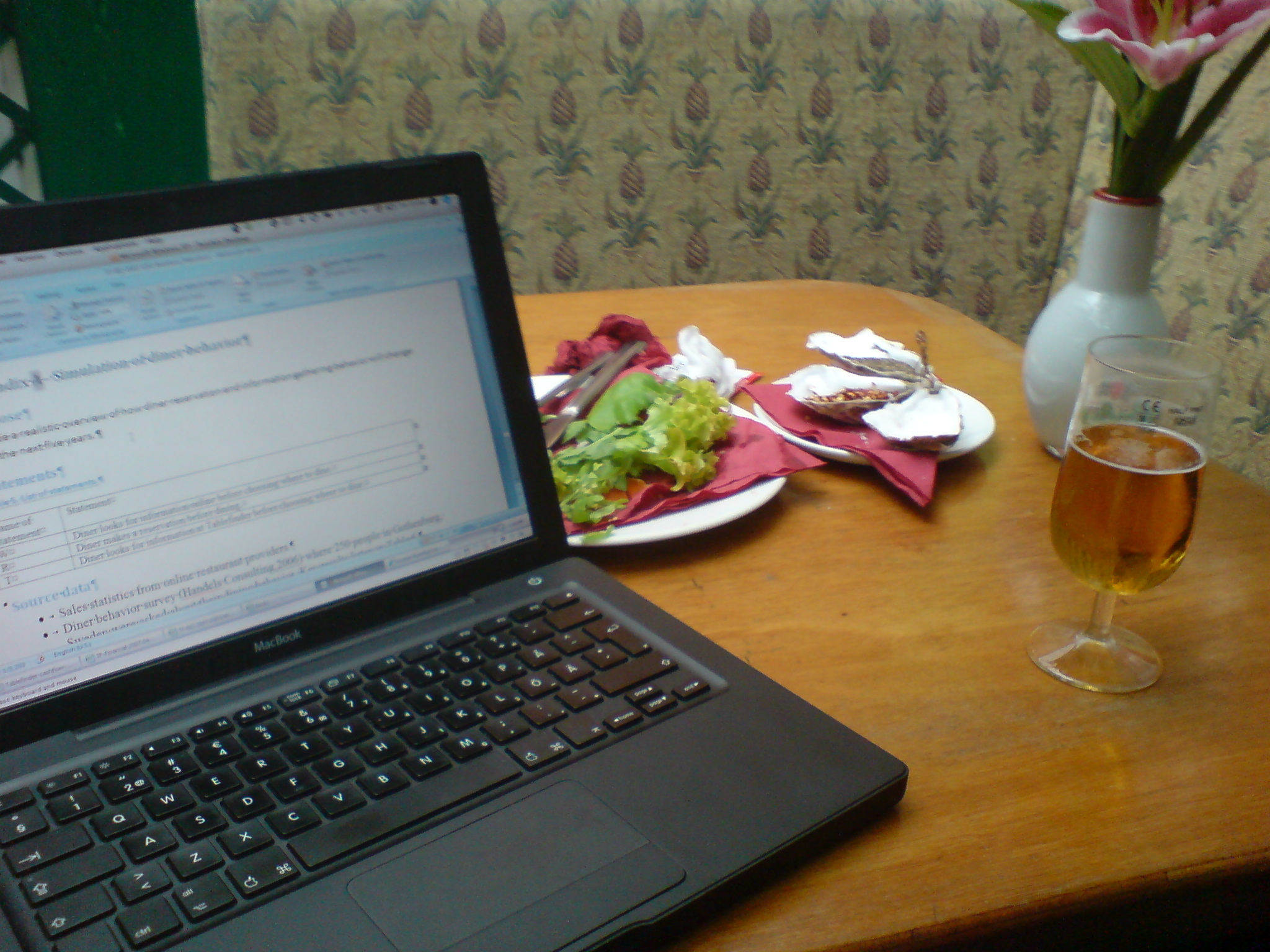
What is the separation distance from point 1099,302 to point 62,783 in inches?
29.1

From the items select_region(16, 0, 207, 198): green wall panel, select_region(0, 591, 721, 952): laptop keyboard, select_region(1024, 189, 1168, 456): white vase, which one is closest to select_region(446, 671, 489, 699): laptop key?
select_region(0, 591, 721, 952): laptop keyboard

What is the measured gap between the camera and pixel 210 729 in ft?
1.45

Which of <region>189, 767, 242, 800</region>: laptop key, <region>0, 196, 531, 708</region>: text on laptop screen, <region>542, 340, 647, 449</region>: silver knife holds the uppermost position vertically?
<region>0, 196, 531, 708</region>: text on laptop screen

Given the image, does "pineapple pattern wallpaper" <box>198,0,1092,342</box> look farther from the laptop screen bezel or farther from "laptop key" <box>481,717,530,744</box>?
"laptop key" <box>481,717,530,744</box>

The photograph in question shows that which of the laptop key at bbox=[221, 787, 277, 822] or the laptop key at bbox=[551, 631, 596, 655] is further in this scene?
the laptop key at bbox=[551, 631, 596, 655]

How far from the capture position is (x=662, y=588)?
616 mm

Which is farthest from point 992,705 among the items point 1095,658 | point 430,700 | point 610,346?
point 610,346

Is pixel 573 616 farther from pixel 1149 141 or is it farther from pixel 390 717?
pixel 1149 141

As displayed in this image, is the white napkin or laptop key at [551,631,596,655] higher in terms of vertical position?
the white napkin

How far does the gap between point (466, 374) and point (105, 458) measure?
0.19m

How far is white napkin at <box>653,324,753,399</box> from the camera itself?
0.88 meters

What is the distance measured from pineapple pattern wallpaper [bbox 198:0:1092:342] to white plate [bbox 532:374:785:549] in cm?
133

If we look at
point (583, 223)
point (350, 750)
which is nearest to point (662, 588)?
point (350, 750)

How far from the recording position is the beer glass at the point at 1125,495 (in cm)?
51
